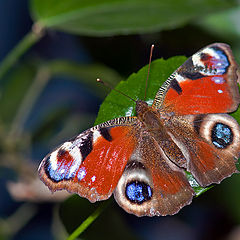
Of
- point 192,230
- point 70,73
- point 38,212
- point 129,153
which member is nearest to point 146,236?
point 192,230

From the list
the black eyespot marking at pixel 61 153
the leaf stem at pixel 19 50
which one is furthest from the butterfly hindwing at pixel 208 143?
the leaf stem at pixel 19 50

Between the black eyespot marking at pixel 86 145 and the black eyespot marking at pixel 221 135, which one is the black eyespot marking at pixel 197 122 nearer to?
the black eyespot marking at pixel 221 135

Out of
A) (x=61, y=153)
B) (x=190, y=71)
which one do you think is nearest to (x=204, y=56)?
(x=190, y=71)

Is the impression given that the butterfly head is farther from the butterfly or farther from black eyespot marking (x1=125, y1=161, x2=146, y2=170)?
black eyespot marking (x1=125, y1=161, x2=146, y2=170)

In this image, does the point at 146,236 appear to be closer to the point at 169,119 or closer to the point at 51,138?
the point at 51,138

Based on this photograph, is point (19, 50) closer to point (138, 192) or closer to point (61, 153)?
point (61, 153)

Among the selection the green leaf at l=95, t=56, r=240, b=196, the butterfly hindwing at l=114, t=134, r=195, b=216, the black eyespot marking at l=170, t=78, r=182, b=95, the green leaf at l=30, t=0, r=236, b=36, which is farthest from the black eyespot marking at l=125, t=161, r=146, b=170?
the green leaf at l=30, t=0, r=236, b=36
